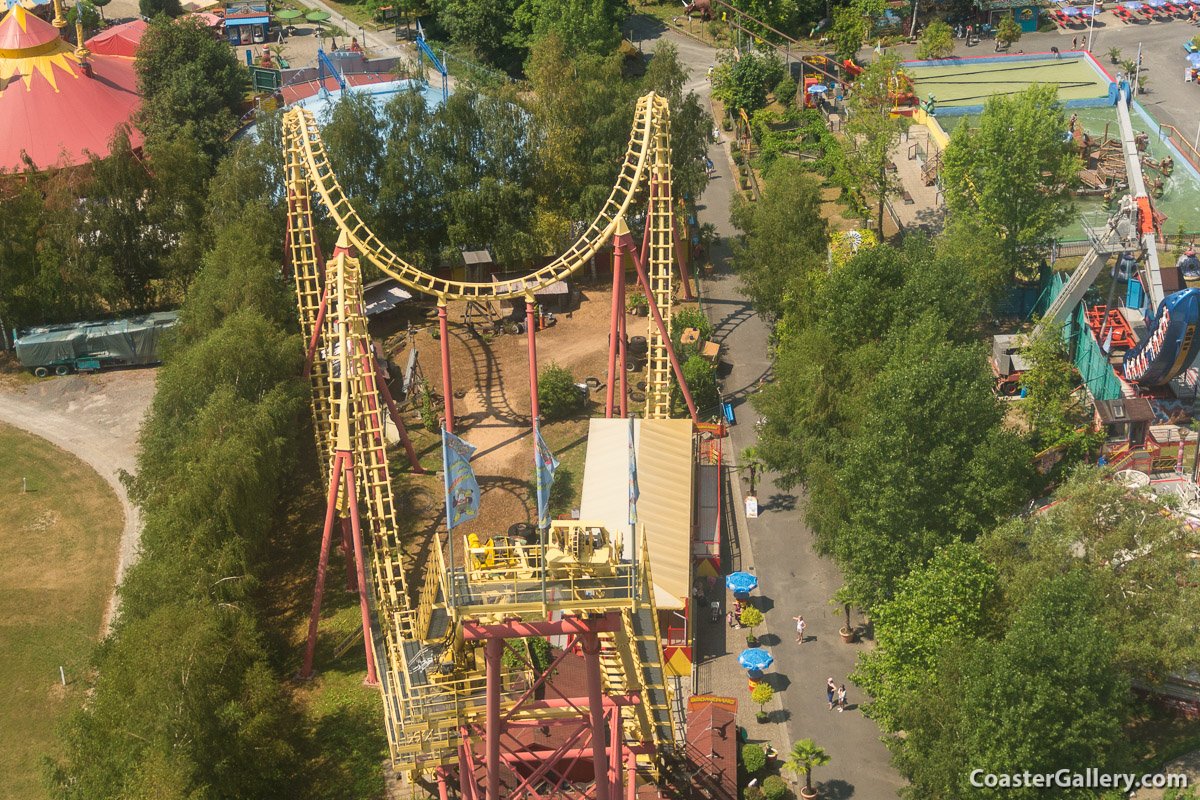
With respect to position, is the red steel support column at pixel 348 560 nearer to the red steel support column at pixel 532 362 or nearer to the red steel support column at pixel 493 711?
the red steel support column at pixel 532 362

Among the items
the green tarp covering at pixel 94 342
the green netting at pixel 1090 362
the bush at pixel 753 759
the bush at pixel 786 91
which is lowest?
the bush at pixel 753 759

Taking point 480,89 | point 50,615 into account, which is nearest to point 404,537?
point 50,615

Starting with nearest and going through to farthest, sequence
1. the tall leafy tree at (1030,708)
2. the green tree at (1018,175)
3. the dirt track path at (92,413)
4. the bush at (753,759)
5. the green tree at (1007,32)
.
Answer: the tall leafy tree at (1030,708) < the bush at (753,759) < the dirt track path at (92,413) < the green tree at (1018,175) < the green tree at (1007,32)

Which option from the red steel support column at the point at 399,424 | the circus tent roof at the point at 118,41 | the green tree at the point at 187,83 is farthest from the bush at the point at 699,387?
the circus tent roof at the point at 118,41

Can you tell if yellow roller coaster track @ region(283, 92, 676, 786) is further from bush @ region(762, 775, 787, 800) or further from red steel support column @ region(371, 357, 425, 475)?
bush @ region(762, 775, 787, 800)

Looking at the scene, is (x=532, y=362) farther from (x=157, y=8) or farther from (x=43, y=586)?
(x=157, y=8)

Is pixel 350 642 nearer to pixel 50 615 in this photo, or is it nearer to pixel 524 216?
pixel 50 615

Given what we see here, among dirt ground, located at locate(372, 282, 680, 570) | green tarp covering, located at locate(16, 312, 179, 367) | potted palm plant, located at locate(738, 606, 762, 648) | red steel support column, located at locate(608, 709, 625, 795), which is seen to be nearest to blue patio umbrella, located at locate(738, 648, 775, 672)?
potted palm plant, located at locate(738, 606, 762, 648)
